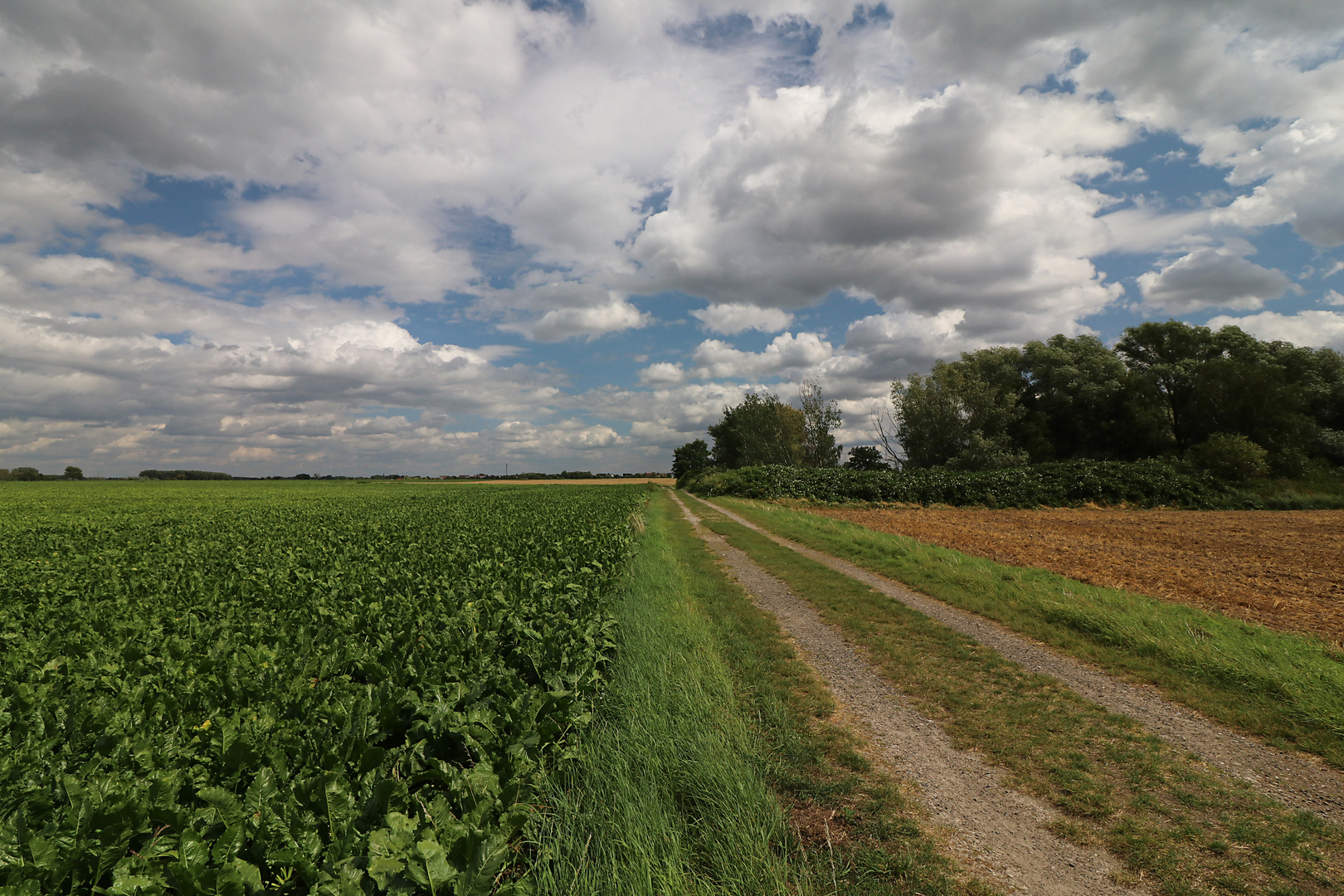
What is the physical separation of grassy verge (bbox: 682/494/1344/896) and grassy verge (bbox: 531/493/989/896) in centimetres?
117

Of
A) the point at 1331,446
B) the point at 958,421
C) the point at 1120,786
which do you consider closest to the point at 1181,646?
the point at 1120,786

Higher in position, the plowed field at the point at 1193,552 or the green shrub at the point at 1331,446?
the green shrub at the point at 1331,446

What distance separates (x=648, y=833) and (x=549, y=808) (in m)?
0.73

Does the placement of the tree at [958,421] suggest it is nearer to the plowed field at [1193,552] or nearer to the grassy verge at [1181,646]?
the plowed field at [1193,552]

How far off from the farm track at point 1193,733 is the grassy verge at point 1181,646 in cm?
23

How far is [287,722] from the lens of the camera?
3277 millimetres

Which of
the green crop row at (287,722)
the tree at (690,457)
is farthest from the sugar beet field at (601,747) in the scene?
the tree at (690,457)

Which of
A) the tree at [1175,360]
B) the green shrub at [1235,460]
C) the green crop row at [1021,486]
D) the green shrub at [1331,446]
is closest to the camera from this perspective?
the green crop row at [1021,486]

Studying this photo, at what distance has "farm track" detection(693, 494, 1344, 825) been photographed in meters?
4.06

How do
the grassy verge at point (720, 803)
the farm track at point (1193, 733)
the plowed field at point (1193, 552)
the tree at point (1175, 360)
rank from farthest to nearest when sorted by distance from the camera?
the tree at point (1175, 360), the plowed field at point (1193, 552), the farm track at point (1193, 733), the grassy verge at point (720, 803)

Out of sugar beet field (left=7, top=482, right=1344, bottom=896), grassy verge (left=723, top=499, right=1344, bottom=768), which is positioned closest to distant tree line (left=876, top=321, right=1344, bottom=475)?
grassy verge (left=723, top=499, right=1344, bottom=768)

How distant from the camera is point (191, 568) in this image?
30.0ft

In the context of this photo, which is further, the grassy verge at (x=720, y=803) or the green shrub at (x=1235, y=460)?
the green shrub at (x=1235, y=460)

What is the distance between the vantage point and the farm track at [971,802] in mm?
3258
